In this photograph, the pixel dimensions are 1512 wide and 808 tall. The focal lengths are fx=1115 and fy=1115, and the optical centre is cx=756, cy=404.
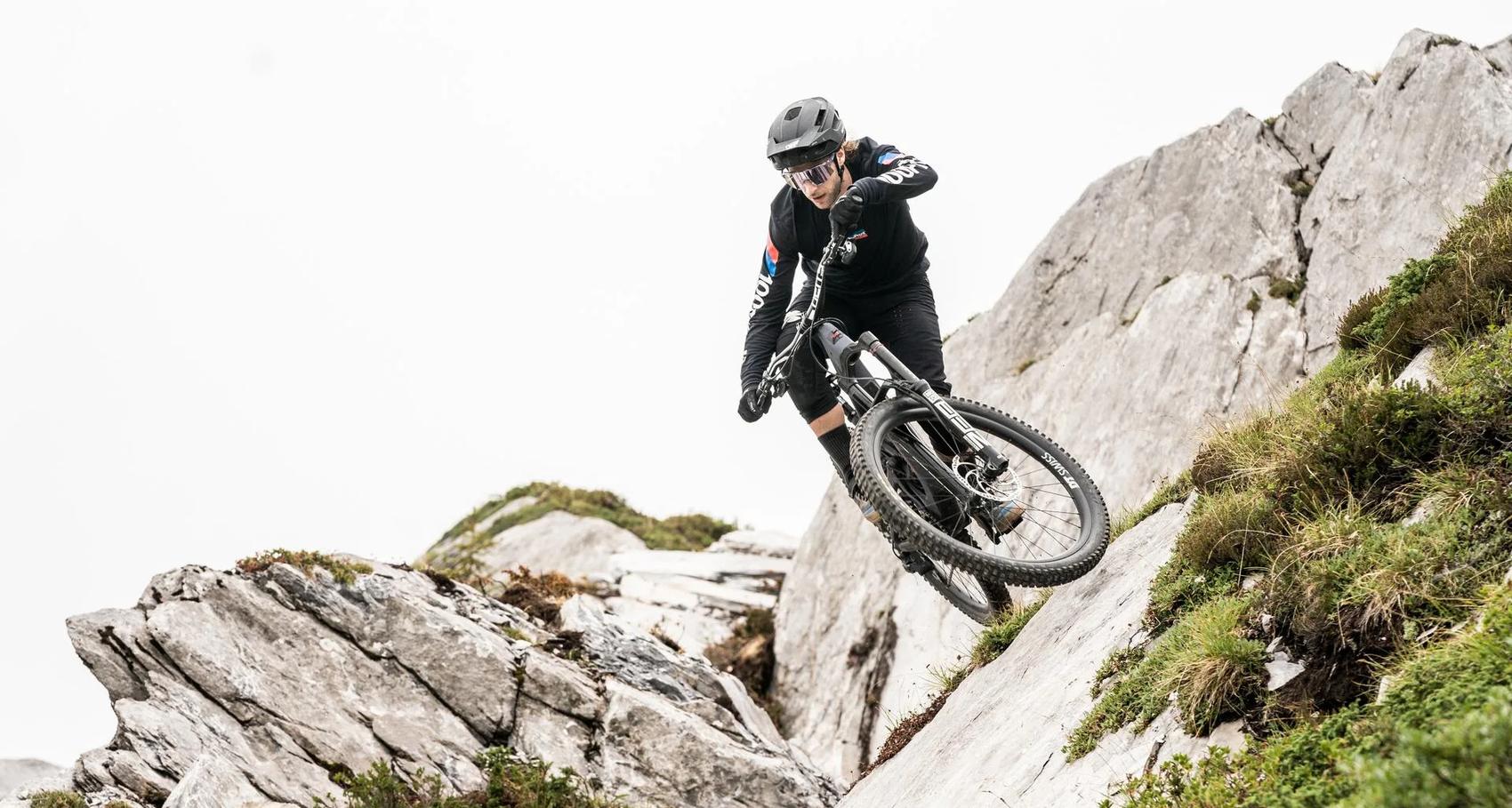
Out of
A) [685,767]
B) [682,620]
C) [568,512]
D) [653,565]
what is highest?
[568,512]

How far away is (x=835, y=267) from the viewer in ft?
31.4

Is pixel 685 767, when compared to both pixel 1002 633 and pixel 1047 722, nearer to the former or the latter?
pixel 1002 633

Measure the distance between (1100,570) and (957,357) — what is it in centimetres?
1251

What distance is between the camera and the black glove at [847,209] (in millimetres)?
8500

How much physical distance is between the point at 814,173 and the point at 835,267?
908mm

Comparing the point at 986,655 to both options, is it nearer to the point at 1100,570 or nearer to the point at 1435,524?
the point at 1100,570

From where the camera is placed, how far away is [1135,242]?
18078 mm

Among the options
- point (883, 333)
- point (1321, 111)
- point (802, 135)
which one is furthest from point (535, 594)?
point (1321, 111)

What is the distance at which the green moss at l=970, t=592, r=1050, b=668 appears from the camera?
909 cm

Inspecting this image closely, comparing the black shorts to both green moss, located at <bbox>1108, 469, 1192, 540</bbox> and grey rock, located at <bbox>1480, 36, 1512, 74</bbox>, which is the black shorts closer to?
green moss, located at <bbox>1108, 469, 1192, 540</bbox>

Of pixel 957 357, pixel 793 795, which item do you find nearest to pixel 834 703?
pixel 793 795

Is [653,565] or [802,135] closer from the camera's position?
[802,135]

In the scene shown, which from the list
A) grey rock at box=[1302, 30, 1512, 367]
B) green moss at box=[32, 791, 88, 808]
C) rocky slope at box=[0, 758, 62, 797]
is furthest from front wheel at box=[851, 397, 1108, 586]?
rocky slope at box=[0, 758, 62, 797]

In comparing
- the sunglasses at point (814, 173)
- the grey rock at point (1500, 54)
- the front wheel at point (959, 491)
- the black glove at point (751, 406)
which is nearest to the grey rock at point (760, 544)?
the grey rock at point (1500, 54)
